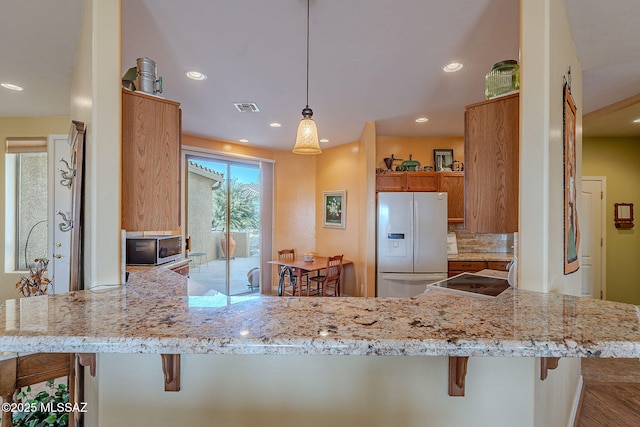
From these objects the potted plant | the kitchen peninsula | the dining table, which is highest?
the kitchen peninsula

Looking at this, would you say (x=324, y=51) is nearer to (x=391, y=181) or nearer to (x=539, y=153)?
(x=539, y=153)

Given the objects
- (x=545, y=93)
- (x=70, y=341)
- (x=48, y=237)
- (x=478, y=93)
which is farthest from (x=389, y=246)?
(x=48, y=237)

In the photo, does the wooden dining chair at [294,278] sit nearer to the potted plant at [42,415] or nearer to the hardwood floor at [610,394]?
the potted plant at [42,415]

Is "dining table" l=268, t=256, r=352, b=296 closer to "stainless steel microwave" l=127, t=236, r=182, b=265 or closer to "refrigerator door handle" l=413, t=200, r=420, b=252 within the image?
"refrigerator door handle" l=413, t=200, r=420, b=252

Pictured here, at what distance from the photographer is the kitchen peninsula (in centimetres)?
78

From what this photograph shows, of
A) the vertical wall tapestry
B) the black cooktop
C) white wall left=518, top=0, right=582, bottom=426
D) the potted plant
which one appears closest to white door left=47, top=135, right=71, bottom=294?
the potted plant

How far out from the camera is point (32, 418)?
4.94 ft

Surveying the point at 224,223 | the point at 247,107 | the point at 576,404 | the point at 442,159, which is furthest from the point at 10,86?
the point at 576,404

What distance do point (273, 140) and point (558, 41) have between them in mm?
4010

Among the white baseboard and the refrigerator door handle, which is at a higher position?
the refrigerator door handle

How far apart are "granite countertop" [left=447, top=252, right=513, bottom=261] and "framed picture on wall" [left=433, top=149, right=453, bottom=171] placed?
132 cm

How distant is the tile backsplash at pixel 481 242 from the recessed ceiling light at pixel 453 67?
2804 millimetres

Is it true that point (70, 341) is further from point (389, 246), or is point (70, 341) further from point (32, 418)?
point (389, 246)

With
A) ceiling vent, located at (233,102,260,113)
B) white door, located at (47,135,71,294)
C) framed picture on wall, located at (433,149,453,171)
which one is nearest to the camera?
ceiling vent, located at (233,102,260,113)
